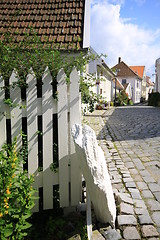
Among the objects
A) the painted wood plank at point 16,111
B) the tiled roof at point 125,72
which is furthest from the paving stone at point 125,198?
the tiled roof at point 125,72

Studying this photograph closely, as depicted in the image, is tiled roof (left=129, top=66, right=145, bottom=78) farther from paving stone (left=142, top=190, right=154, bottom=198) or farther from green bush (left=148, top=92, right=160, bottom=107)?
paving stone (left=142, top=190, right=154, bottom=198)

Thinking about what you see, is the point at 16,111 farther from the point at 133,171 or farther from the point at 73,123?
the point at 133,171

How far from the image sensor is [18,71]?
7.70 ft

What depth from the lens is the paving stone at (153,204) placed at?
257 cm

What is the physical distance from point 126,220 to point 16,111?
166cm

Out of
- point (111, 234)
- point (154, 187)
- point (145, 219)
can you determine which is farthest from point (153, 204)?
point (111, 234)

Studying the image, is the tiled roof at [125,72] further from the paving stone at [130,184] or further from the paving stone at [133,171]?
the paving stone at [130,184]

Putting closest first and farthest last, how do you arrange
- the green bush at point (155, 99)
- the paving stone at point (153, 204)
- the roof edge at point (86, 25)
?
the paving stone at point (153, 204), the roof edge at point (86, 25), the green bush at point (155, 99)

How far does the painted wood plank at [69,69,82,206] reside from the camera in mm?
2393

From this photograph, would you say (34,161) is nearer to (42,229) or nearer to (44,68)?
(42,229)

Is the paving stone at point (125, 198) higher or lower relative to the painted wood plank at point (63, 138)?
lower

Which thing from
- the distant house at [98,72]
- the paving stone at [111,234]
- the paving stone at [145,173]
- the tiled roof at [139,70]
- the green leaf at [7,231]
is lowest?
the paving stone at [111,234]

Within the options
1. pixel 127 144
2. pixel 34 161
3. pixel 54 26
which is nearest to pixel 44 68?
pixel 34 161

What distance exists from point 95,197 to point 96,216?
1.22ft
